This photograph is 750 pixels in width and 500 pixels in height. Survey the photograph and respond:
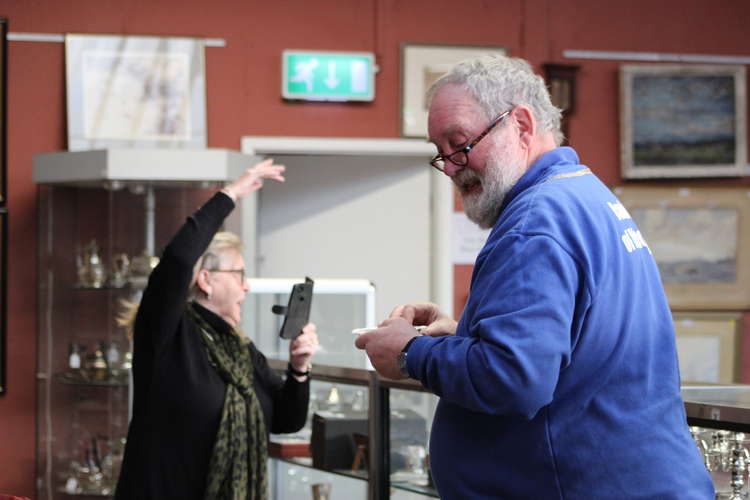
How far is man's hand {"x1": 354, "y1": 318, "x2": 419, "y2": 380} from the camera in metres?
1.79

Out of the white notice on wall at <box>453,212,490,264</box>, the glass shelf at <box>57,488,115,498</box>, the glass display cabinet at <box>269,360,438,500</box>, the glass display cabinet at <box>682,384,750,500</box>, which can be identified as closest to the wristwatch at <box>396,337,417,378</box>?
the glass display cabinet at <box>682,384,750,500</box>

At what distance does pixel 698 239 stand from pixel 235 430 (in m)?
3.53

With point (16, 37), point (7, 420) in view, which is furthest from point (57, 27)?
point (7, 420)

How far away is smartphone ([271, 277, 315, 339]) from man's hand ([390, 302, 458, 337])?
1036 millimetres

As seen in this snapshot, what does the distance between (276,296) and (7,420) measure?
1.86 metres

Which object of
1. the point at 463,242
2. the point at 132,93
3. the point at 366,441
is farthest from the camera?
the point at 463,242

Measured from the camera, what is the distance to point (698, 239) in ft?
19.1

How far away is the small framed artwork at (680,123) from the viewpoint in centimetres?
577

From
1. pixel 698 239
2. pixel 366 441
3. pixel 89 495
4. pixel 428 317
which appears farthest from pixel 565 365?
pixel 698 239

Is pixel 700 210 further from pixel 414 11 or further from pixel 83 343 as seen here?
pixel 83 343

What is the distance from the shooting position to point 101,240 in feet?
16.5

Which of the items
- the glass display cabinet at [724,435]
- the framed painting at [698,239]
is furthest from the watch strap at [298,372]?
the framed painting at [698,239]

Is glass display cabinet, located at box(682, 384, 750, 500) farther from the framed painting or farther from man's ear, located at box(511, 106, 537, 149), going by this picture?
the framed painting

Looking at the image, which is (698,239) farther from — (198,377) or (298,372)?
(198,377)
